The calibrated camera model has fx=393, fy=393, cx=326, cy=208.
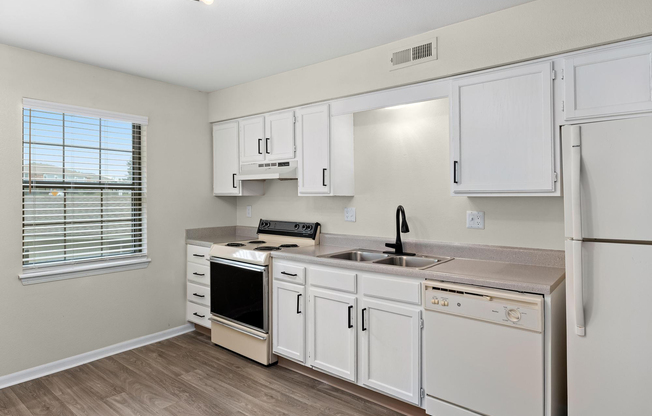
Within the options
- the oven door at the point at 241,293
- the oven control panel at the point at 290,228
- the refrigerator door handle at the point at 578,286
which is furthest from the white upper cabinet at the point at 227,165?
the refrigerator door handle at the point at 578,286

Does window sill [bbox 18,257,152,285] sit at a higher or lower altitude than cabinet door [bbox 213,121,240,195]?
lower

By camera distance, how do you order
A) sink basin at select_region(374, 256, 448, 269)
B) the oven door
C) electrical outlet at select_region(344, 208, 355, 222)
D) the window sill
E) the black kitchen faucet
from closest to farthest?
sink basin at select_region(374, 256, 448, 269), the black kitchen faucet, the window sill, the oven door, electrical outlet at select_region(344, 208, 355, 222)

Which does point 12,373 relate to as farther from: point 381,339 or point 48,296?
point 381,339

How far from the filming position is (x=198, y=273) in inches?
154

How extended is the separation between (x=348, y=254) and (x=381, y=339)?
81 centimetres

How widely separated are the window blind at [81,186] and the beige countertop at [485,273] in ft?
6.11

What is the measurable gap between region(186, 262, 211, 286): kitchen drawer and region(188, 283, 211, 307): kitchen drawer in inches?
2.3

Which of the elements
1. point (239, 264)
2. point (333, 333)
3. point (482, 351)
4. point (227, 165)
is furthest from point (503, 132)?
point (227, 165)

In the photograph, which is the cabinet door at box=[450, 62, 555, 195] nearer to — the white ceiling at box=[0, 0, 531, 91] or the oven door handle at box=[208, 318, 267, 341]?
the white ceiling at box=[0, 0, 531, 91]

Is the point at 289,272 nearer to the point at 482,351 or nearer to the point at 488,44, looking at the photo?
the point at 482,351

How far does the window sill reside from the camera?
3039mm

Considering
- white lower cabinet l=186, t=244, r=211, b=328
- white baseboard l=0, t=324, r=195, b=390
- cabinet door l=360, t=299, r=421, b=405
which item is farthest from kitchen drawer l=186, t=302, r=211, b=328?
cabinet door l=360, t=299, r=421, b=405

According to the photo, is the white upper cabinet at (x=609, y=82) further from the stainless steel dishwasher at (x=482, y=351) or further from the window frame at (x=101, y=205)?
the window frame at (x=101, y=205)

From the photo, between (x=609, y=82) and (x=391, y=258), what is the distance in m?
1.68
